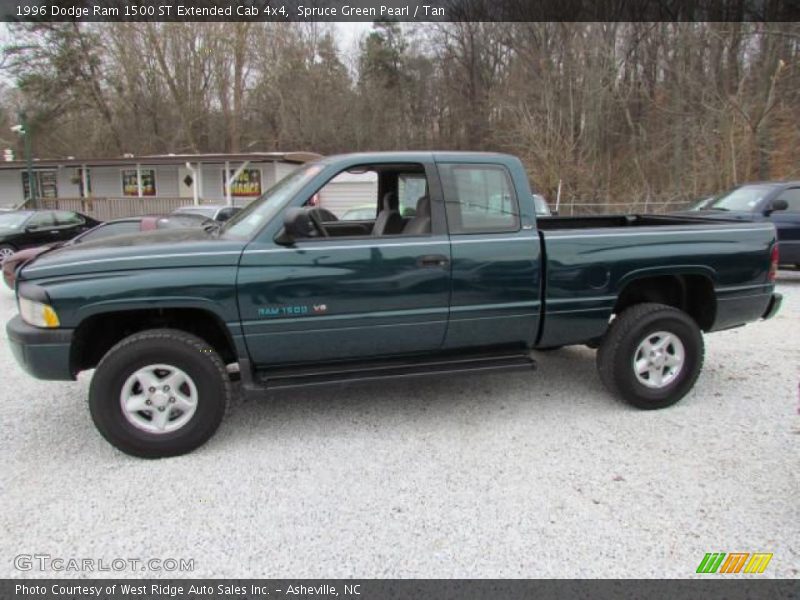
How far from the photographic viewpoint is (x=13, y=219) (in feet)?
42.4

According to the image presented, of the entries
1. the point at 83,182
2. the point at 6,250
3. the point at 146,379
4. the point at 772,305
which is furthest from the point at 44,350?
the point at 83,182

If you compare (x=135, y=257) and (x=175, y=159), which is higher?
(x=175, y=159)

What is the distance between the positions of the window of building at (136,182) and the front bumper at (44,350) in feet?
81.0

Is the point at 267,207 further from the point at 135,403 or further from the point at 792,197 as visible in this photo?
the point at 792,197

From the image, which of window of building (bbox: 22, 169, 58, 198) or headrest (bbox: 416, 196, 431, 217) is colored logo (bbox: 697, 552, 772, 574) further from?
window of building (bbox: 22, 169, 58, 198)

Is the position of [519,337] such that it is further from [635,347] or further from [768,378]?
[768,378]

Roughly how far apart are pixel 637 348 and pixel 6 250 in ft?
44.9

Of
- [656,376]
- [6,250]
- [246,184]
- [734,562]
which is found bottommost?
[734,562]

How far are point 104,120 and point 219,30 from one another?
8857 mm

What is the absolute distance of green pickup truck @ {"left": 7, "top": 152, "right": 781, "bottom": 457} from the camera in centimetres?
326

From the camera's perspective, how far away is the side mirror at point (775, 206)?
8844 millimetres

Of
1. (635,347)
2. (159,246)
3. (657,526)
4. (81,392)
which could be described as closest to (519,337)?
(635,347)

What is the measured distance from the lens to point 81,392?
4488mm

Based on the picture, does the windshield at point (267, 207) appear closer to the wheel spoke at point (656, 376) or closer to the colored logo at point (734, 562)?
the wheel spoke at point (656, 376)
